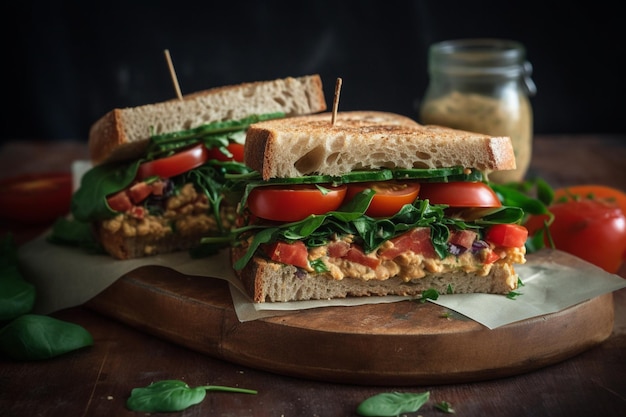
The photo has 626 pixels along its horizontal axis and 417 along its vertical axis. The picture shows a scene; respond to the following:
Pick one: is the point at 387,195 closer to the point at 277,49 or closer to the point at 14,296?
the point at 14,296

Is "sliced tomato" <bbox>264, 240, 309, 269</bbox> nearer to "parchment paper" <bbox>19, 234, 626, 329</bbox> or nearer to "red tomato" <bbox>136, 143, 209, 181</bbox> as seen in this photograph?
"parchment paper" <bbox>19, 234, 626, 329</bbox>

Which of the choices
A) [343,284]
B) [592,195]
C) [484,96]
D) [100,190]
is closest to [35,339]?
[100,190]

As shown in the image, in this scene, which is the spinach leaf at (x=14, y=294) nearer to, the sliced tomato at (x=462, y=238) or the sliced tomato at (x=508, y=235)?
the sliced tomato at (x=462, y=238)

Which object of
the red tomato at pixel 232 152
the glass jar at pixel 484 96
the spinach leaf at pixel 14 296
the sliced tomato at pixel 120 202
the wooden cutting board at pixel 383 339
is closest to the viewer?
the wooden cutting board at pixel 383 339

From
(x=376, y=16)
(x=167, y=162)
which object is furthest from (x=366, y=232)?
(x=376, y=16)

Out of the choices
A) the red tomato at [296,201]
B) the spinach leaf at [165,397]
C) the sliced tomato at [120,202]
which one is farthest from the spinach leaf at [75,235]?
the spinach leaf at [165,397]

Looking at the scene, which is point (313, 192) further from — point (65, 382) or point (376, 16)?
point (376, 16)
